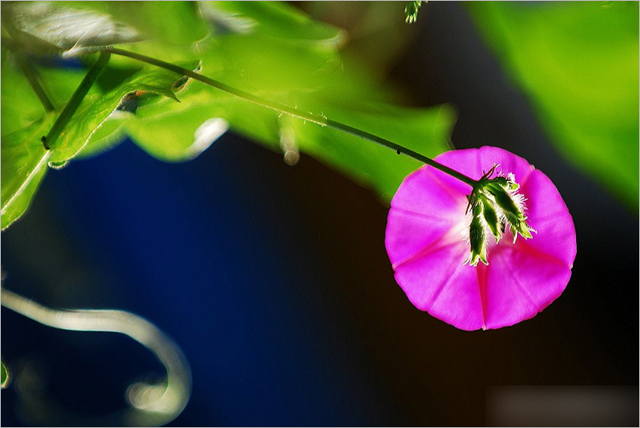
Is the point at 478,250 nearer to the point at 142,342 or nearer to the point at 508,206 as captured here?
the point at 508,206

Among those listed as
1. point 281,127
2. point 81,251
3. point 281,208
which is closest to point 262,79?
point 281,127

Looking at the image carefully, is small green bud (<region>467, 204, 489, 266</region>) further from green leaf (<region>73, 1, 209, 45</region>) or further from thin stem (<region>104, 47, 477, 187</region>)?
green leaf (<region>73, 1, 209, 45</region>)

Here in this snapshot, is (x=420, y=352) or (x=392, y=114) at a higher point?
(x=420, y=352)

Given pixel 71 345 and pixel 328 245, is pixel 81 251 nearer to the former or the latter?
pixel 71 345

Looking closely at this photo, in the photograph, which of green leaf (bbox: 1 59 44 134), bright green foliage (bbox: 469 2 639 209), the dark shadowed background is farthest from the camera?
the dark shadowed background

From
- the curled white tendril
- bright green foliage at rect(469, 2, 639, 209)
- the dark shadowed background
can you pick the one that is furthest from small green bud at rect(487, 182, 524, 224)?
the dark shadowed background
